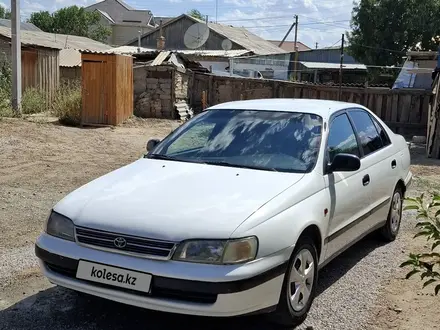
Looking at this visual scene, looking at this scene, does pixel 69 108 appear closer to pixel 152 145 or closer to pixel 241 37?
pixel 152 145

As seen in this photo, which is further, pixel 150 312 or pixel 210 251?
pixel 150 312

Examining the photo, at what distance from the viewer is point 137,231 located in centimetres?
333

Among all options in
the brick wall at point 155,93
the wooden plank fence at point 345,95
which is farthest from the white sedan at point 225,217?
the brick wall at point 155,93

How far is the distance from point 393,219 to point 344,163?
6.41 ft

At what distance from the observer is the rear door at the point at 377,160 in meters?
5.14

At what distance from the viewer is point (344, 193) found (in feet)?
14.6

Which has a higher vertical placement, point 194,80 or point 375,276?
point 194,80

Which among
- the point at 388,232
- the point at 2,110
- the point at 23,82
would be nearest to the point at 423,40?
the point at 23,82

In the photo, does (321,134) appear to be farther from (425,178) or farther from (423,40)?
(423,40)

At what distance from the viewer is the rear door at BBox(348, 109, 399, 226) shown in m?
5.14

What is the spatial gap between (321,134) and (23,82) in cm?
1795

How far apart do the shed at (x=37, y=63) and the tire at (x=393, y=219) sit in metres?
16.4

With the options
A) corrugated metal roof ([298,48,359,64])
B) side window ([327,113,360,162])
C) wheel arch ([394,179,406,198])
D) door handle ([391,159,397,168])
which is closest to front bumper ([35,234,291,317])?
side window ([327,113,360,162])

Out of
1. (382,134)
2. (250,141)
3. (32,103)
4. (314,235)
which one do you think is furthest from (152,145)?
(32,103)
